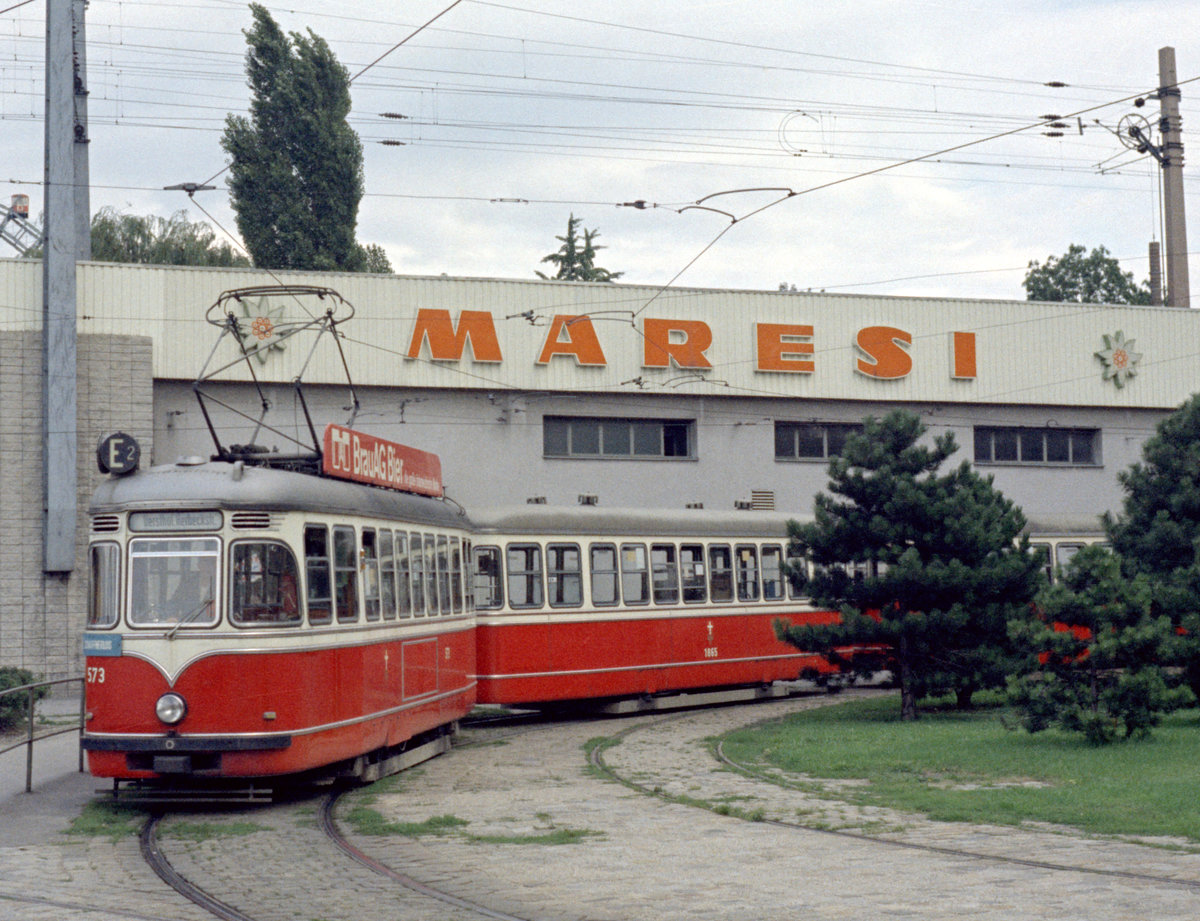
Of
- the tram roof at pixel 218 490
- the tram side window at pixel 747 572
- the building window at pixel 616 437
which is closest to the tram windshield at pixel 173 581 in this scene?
the tram roof at pixel 218 490

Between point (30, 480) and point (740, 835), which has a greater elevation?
point (30, 480)

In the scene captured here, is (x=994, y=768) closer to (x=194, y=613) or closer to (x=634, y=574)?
(x=194, y=613)

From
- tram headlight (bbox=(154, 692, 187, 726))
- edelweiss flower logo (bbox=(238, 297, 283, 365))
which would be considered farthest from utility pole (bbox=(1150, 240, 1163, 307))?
tram headlight (bbox=(154, 692, 187, 726))

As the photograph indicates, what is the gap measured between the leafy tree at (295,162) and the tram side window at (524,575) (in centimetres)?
2375

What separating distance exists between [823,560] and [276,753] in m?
9.56

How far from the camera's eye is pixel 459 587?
693 inches

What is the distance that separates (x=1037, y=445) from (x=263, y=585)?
92.9 feet

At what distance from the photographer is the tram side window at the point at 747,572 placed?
23.0m

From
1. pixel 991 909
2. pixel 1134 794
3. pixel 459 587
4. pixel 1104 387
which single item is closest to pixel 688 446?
pixel 1104 387

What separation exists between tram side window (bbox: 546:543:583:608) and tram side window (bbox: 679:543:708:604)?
6.46 feet

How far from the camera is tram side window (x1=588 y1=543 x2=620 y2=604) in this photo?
68.6ft

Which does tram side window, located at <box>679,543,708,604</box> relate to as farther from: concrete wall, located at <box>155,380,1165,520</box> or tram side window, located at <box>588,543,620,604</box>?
concrete wall, located at <box>155,380,1165,520</box>

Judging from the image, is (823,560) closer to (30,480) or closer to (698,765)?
(698,765)

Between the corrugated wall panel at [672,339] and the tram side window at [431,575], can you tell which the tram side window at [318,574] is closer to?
the tram side window at [431,575]
